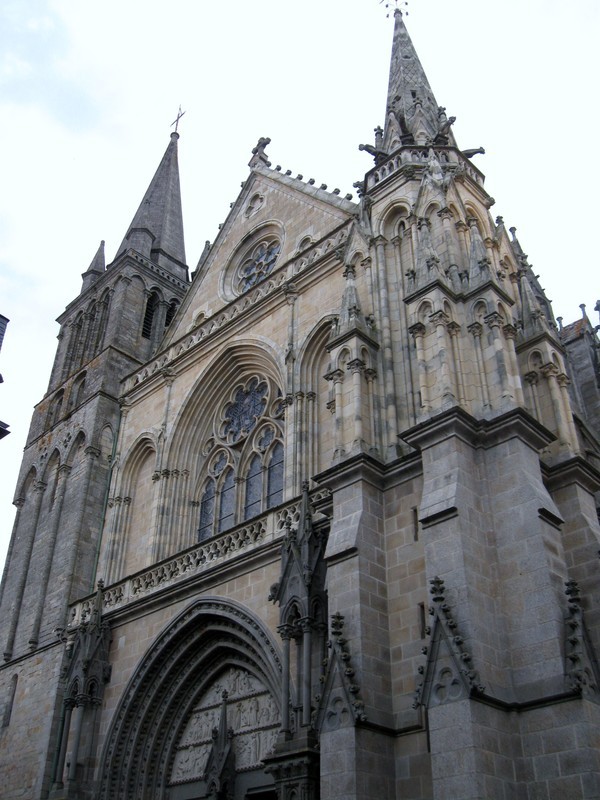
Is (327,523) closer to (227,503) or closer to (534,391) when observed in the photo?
(534,391)

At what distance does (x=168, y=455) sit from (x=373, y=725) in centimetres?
1035

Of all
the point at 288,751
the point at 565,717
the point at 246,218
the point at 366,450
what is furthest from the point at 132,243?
the point at 565,717

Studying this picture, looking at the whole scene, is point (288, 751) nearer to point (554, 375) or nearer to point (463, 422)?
point (463, 422)

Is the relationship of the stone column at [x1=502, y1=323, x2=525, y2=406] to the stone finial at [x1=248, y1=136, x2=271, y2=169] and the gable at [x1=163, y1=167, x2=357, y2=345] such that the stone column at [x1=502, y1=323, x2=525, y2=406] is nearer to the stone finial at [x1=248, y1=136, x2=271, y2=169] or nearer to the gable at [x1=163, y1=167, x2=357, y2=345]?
the gable at [x1=163, y1=167, x2=357, y2=345]

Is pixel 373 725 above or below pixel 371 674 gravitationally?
below

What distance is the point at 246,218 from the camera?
23.2 metres

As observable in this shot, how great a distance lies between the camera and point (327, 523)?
13.4m

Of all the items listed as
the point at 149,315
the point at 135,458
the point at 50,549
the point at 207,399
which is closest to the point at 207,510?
the point at 207,399

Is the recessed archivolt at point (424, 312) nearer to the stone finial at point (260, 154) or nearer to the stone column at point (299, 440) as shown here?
the stone column at point (299, 440)

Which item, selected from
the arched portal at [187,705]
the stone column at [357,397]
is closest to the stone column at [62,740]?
the arched portal at [187,705]

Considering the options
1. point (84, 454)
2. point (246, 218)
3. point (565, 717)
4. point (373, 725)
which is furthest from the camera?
point (246, 218)

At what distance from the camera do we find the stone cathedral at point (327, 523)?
10.2 metres

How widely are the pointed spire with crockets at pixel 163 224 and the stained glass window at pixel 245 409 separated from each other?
363 inches

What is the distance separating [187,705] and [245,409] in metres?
6.46
